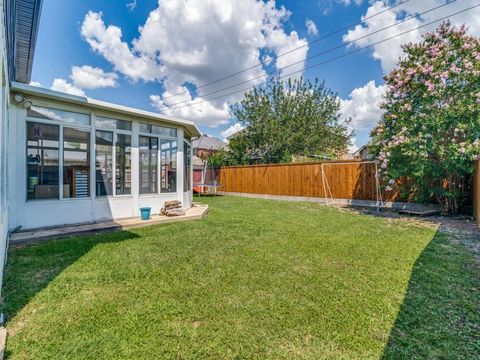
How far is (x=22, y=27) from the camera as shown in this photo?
3639 millimetres

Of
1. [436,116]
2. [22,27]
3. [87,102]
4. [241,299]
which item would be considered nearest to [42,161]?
[87,102]

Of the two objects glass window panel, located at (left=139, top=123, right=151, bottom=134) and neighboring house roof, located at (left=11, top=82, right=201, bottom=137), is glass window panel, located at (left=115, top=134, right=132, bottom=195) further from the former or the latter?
neighboring house roof, located at (left=11, top=82, right=201, bottom=137)

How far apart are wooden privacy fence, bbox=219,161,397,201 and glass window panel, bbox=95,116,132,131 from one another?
7.83 meters

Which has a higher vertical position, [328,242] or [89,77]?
[89,77]

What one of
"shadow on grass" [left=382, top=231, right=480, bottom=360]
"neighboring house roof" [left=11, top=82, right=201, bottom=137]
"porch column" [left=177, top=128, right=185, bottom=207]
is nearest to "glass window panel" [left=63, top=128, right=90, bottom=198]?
"neighboring house roof" [left=11, top=82, right=201, bottom=137]

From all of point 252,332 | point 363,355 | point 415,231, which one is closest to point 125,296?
point 252,332

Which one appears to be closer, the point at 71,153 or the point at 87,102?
the point at 87,102

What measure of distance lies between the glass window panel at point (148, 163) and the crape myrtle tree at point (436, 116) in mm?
6815

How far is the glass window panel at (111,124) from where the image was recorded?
5.84 meters

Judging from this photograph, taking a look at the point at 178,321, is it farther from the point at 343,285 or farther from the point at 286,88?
the point at 286,88

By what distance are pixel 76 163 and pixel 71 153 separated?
24 centimetres

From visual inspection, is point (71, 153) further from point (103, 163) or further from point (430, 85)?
point (430, 85)

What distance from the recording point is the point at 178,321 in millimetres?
2213

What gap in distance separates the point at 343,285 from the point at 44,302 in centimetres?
321
